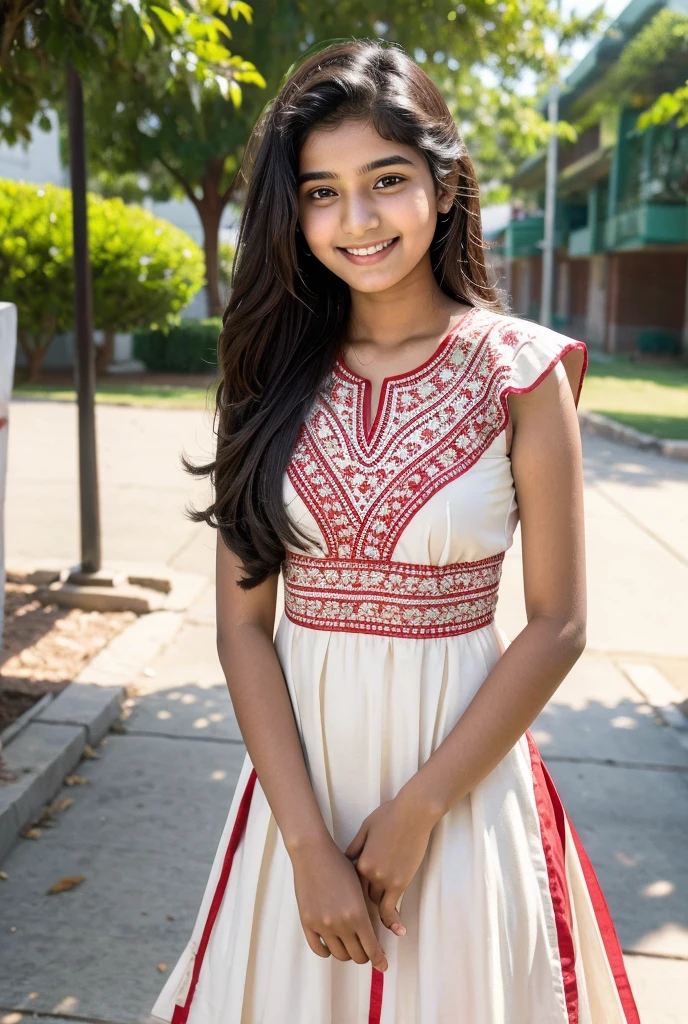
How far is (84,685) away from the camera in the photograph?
3953 mm

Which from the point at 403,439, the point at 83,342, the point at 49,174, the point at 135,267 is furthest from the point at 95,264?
the point at 403,439

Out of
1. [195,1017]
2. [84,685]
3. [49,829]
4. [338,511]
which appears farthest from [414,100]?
[84,685]

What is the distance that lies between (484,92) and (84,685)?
46.5 feet

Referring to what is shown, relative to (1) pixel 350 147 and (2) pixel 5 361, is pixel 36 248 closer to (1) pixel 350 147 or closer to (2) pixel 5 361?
(2) pixel 5 361

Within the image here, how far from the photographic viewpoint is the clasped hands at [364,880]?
141 cm

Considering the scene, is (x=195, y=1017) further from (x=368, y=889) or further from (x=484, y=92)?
(x=484, y=92)

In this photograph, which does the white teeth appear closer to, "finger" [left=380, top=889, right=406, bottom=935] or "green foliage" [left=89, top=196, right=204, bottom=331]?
"finger" [left=380, top=889, right=406, bottom=935]

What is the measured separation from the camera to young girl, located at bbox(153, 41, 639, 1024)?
1479 mm

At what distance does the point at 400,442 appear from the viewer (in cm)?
154

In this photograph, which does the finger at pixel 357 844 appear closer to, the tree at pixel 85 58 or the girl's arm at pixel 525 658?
the girl's arm at pixel 525 658

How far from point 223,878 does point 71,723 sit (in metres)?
2.04

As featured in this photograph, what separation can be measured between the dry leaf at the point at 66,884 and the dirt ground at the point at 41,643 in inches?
34.3

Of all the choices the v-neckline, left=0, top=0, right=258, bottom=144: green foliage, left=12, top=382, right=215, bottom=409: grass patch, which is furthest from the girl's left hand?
left=12, top=382, right=215, bottom=409: grass patch

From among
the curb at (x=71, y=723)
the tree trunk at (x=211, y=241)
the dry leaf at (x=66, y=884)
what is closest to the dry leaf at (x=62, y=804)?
the curb at (x=71, y=723)
